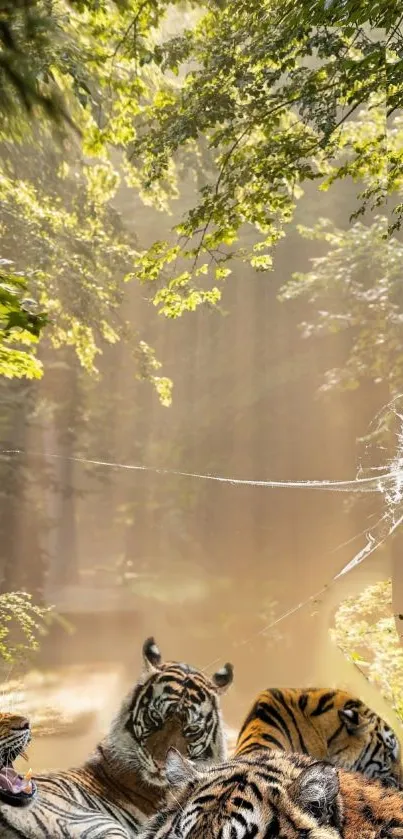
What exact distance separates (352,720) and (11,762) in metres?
0.87

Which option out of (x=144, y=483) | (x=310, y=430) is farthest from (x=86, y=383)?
(x=310, y=430)

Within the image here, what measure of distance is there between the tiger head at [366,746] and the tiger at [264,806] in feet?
1.78

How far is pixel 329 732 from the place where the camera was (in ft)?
4.86

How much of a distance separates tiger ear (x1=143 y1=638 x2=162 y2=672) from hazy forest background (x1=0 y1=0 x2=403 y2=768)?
0.53 ft

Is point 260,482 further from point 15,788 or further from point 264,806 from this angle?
point 264,806

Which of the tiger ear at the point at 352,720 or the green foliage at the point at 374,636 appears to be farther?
the green foliage at the point at 374,636

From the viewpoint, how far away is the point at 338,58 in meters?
1.89

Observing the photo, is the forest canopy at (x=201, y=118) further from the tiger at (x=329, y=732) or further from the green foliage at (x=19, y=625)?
the tiger at (x=329, y=732)

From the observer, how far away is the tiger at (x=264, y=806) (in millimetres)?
706

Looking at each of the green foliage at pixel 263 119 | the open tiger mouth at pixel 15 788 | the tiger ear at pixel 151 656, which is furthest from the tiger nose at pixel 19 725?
the green foliage at pixel 263 119

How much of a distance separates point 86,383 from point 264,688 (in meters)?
1.62

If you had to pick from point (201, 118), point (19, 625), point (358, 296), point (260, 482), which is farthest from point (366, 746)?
point (201, 118)

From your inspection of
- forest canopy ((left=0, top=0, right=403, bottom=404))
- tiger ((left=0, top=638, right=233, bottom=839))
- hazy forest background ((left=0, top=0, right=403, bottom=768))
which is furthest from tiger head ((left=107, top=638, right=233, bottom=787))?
forest canopy ((left=0, top=0, right=403, bottom=404))

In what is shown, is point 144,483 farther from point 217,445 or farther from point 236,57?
point 236,57
